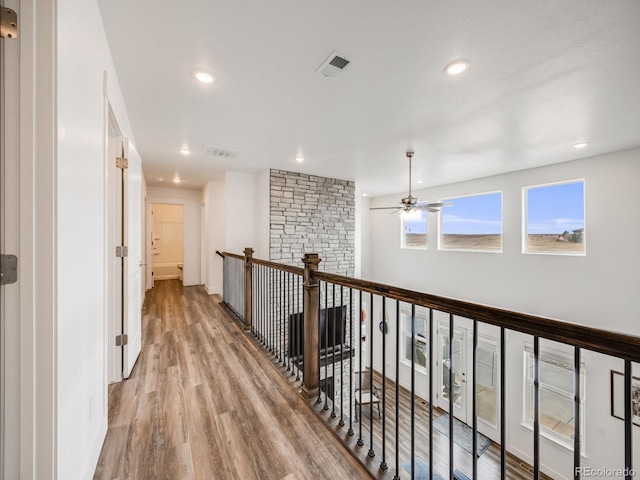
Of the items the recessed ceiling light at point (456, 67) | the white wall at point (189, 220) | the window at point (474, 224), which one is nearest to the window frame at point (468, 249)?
the window at point (474, 224)

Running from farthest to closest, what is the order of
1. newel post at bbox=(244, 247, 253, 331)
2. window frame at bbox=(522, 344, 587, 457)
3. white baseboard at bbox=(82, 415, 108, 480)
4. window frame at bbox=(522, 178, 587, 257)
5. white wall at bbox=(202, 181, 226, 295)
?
white wall at bbox=(202, 181, 226, 295), window frame at bbox=(522, 178, 587, 257), window frame at bbox=(522, 344, 587, 457), newel post at bbox=(244, 247, 253, 331), white baseboard at bbox=(82, 415, 108, 480)

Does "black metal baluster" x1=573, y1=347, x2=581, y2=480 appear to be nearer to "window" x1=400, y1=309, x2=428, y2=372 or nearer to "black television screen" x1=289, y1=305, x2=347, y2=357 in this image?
"black television screen" x1=289, y1=305, x2=347, y2=357

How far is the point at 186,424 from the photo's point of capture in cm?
175

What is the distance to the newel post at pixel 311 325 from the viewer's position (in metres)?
2.09

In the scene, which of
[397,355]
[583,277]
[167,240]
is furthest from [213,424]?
[167,240]

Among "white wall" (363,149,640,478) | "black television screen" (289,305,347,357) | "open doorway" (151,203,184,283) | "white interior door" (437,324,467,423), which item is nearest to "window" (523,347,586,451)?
"white wall" (363,149,640,478)

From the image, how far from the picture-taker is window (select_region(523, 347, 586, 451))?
13.7ft

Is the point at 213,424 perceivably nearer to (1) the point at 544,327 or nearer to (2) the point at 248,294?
(2) the point at 248,294

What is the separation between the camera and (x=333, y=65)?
1.97m

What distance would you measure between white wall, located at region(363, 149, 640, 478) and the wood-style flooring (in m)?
4.48

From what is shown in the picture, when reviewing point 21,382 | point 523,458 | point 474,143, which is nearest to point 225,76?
point 21,382

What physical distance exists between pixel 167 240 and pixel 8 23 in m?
8.77

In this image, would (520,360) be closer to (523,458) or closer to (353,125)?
(523,458)

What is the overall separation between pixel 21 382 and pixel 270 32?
208 centimetres
